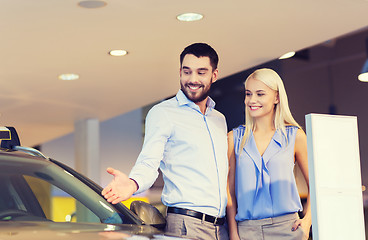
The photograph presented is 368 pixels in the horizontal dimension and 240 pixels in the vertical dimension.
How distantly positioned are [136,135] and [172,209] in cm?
1165

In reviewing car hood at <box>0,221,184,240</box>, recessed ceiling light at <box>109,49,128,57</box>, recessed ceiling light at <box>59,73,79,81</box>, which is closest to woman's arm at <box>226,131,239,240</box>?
car hood at <box>0,221,184,240</box>

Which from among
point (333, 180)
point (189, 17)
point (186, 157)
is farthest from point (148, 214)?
point (189, 17)

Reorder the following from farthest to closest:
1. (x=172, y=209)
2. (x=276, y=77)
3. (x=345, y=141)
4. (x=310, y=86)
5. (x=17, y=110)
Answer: (x=310, y=86) < (x=17, y=110) < (x=276, y=77) < (x=172, y=209) < (x=345, y=141)

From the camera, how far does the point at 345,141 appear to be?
2354mm

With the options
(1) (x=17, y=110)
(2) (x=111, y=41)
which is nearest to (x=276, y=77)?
(2) (x=111, y=41)

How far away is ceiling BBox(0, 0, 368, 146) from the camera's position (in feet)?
16.4

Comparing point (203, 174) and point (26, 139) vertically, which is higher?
point (26, 139)

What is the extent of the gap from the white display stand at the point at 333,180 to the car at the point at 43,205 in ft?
1.97

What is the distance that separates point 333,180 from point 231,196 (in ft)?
2.05

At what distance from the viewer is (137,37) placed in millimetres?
5891

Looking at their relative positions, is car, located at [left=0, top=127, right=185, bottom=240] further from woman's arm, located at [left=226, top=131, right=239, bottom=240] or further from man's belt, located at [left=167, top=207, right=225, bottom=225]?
woman's arm, located at [left=226, top=131, right=239, bottom=240]

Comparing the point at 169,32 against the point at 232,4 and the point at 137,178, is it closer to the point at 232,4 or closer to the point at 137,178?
the point at 232,4

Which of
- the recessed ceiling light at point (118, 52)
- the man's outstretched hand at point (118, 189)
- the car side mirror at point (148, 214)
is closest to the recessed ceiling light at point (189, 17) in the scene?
the recessed ceiling light at point (118, 52)

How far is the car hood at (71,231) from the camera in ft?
6.07
